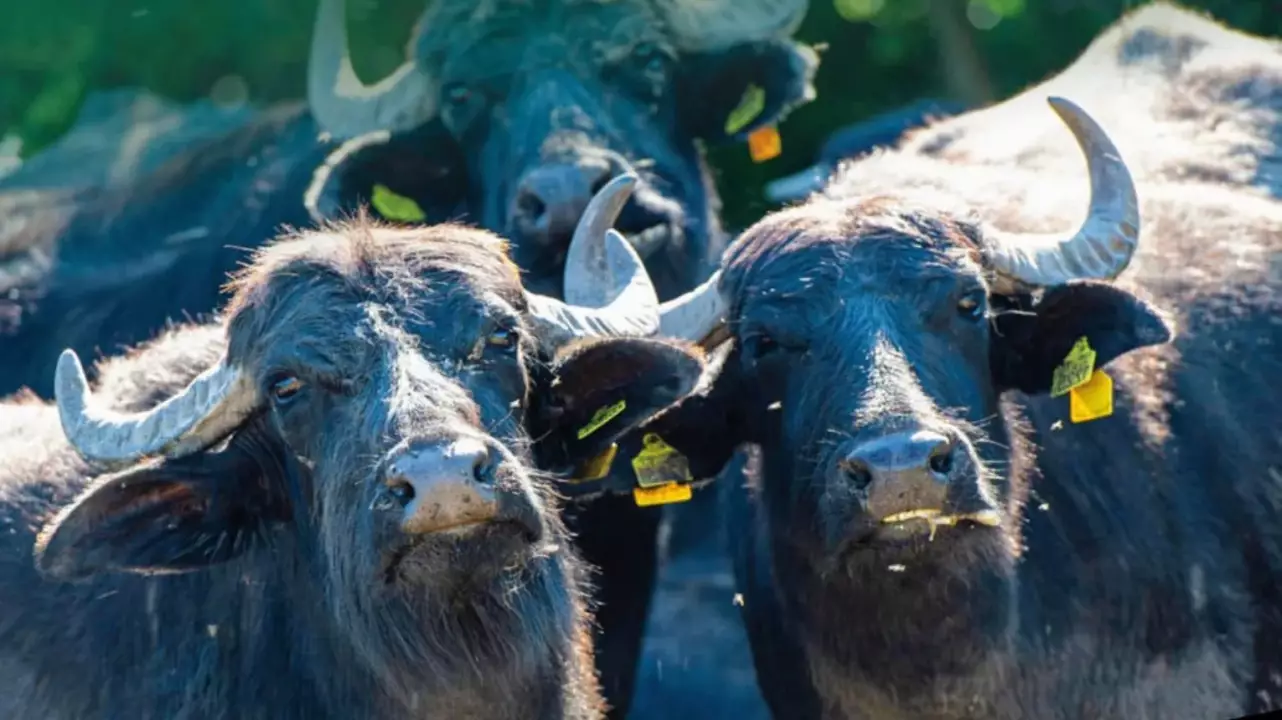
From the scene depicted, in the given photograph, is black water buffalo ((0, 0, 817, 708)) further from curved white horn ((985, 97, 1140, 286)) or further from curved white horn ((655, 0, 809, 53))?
curved white horn ((985, 97, 1140, 286))

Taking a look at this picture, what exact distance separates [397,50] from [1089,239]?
3774 mm

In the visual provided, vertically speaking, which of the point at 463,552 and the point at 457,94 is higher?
the point at 463,552

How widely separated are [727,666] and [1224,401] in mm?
1792

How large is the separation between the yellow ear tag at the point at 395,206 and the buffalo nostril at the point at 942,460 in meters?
3.41

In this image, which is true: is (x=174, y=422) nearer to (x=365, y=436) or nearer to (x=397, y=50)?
(x=365, y=436)

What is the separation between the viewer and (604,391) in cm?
462

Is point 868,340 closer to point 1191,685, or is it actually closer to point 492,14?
point 1191,685

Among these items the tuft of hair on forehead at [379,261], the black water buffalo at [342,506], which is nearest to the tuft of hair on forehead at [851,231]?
the black water buffalo at [342,506]

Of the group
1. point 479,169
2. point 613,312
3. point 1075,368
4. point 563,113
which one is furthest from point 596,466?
point 479,169

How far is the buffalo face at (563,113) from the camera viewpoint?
6352 millimetres

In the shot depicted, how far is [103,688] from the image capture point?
456 centimetres

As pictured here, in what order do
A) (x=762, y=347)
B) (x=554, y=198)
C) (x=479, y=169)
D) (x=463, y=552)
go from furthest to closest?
(x=479, y=169) → (x=554, y=198) → (x=762, y=347) → (x=463, y=552)

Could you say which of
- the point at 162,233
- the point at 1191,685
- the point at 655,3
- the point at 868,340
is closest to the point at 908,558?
the point at 868,340

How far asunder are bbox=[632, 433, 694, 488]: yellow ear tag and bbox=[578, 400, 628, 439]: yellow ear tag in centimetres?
23
